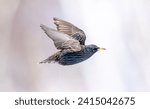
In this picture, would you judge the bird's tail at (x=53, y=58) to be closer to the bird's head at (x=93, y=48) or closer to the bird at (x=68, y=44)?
the bird at (x=68, y=44)

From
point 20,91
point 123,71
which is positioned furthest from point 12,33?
point 123,71

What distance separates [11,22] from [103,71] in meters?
0.52

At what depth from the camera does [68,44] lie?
174 cm

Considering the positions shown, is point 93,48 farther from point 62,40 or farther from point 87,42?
point 62,40

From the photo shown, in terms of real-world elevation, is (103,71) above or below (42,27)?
below

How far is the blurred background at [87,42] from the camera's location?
→ 67.4 inches

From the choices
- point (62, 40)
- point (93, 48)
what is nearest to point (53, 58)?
point (62, 40)

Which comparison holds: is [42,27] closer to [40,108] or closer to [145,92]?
[40,108]

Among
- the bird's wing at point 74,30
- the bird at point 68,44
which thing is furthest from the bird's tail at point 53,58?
the bird's wing at point 74,30

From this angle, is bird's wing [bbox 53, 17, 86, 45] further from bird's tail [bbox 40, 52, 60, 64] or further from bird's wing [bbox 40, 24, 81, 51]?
bird's tail [bbox 40, 52, 60, 64]

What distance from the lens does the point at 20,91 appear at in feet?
5.70

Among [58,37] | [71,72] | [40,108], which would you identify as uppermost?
[58,37]

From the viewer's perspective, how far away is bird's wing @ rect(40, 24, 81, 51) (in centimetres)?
174

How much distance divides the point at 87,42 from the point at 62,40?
12cm
